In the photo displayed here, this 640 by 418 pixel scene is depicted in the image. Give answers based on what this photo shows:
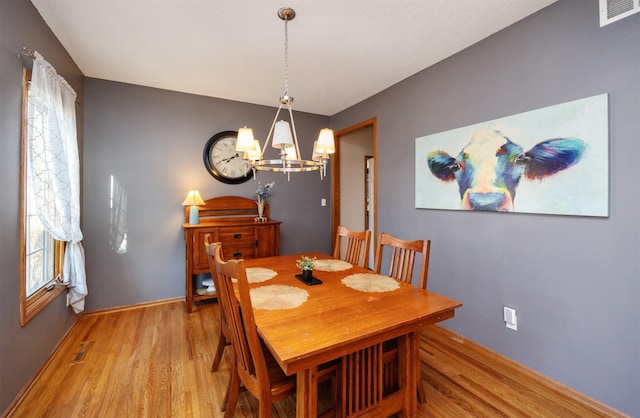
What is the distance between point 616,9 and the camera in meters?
1.54

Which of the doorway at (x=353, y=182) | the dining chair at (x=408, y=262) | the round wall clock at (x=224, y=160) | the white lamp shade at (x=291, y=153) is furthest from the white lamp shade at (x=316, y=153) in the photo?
the doorway at (x=353, y=182)

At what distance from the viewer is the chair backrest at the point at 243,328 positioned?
113cm

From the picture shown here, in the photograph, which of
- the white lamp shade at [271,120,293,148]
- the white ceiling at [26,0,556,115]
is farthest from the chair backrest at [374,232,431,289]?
the white ceiling at [26,0,556,115]

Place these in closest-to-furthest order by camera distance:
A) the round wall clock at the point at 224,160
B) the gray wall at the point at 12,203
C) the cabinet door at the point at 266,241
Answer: the gray wall at the point at 12,203 < the cabinet door at the point at 266,241 < the round wall clock at the point at 224,160

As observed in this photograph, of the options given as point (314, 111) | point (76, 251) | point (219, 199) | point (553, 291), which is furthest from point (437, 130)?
point (76, 251)

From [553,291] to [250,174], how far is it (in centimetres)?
331

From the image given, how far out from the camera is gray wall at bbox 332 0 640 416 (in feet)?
5.12

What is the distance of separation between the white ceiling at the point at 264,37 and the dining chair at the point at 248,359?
1707mm

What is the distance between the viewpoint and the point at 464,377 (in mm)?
1963

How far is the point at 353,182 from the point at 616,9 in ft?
11.1

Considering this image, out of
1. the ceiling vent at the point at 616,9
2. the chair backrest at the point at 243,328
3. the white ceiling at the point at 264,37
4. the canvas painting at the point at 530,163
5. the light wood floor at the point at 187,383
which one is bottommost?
the light wood floor at the point at 187,383

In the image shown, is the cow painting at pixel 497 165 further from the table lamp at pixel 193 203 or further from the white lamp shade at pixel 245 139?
the table lamp at pixel 193 203

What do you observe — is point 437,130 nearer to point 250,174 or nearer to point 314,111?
point 314,111

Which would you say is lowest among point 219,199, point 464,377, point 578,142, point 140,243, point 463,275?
point 464,377
